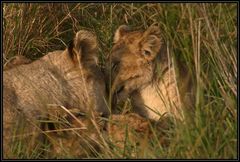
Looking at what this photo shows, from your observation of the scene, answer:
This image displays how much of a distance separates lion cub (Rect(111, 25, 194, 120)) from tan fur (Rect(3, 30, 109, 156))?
0.50 meters

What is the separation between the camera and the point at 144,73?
631cm

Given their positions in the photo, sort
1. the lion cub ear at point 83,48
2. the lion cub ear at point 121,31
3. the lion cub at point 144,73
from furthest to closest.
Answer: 1. the lion cub ear at point 121,31
2. the lion cub at point 144,73
3. the lion cub ear at point 83,48

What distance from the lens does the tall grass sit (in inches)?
182

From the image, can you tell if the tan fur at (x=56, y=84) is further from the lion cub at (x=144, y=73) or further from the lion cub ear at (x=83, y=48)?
the lion cub at (x=144, y=73)

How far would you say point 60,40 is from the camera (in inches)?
295

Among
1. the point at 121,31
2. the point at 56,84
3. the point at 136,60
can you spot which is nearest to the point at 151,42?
the point at 136,60

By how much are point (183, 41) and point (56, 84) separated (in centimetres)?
107

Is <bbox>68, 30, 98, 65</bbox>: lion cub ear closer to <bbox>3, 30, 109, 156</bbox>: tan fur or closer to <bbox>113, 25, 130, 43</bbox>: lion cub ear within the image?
<bbox>3, 30, 109, 156</bbox>: tan fur

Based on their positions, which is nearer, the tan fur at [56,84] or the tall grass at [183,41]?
the tall grass at [183,41]

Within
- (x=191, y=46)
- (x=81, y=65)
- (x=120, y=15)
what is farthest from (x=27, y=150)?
(x=120, y=15)

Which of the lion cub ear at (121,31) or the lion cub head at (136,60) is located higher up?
the lion cub ear at (121,31)

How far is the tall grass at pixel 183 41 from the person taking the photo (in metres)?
4.62

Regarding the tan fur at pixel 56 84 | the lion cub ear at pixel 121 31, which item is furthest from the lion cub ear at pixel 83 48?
the lion cub ear at pixel 121 31

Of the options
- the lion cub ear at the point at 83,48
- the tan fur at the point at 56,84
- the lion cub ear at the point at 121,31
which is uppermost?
the lion cub ear at the point at 121,31
